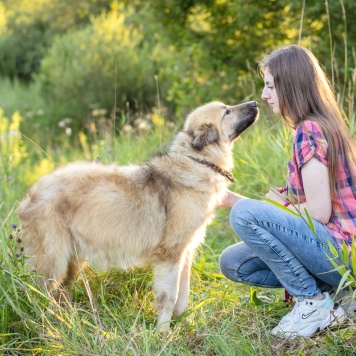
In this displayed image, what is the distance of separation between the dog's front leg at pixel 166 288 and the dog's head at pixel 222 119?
0.89m

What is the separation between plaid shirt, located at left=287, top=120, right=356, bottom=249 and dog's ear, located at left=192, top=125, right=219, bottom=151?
2.40 feet

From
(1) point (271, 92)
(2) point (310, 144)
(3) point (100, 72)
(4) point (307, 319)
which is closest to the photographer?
(2) point (310, 144)

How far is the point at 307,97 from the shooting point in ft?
11.4

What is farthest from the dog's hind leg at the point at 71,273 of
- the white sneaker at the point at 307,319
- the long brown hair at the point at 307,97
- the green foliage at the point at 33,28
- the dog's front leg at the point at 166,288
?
the green foliage at the point at 33,28

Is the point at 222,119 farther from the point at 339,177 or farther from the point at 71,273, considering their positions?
the point at 71,273

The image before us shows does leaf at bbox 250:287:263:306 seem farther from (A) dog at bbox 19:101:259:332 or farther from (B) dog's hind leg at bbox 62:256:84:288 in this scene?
(B) dog's hind leg at bbox 62:256:84:288

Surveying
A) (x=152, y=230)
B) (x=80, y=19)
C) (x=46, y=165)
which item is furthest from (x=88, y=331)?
(x=80, y=19)

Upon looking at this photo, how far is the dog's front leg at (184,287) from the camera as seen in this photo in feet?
13.1

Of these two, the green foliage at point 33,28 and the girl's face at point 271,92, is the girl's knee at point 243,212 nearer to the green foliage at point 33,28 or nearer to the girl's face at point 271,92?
the girl's face at point 271,92

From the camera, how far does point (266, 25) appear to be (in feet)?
27.2

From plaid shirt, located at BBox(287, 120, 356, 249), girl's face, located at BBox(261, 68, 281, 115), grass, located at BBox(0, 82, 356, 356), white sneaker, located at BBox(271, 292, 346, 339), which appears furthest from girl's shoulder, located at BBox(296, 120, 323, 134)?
white sneaker, located at BBox(271, 292, 346, 339)

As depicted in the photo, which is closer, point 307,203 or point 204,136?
point 307,203

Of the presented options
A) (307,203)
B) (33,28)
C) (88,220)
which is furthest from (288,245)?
(33,28)

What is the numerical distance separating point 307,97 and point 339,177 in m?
0.48
